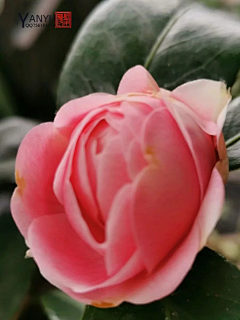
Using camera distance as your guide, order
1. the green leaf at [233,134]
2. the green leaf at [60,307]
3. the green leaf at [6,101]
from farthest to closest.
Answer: the green leaf at [6,101] < the green leaf at [60,307] < the green leaf at [233,134]

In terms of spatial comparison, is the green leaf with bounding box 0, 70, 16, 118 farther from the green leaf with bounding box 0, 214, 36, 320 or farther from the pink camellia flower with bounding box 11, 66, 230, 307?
the pink camellia flower with bounding box 11, 66, 230, 307

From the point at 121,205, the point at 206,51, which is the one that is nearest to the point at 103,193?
the point at 121,205

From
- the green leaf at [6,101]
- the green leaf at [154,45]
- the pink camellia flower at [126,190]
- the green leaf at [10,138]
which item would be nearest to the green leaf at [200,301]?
the pink camellia flower at [126,190]

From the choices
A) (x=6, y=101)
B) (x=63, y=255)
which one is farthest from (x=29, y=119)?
(x=63, y=255)

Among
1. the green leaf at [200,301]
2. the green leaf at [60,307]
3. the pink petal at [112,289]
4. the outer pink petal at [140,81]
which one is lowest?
the green leaf at [60,307]

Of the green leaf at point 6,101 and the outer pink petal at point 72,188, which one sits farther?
the green leaf at point 6,101

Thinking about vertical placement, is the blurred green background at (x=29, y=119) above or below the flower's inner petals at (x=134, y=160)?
below

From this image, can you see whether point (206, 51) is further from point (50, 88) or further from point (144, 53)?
point (50, 88)

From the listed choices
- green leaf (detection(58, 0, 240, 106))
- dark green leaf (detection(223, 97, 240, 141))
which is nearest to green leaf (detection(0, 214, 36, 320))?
green leaf (detection(58, 0, 240, 106))

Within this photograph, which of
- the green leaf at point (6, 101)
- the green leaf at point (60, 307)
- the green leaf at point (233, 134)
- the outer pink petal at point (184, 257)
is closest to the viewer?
the outer pink petal at point (184, 257)

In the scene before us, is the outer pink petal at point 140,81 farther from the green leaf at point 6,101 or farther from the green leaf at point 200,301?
the green leaf at point 6,101
